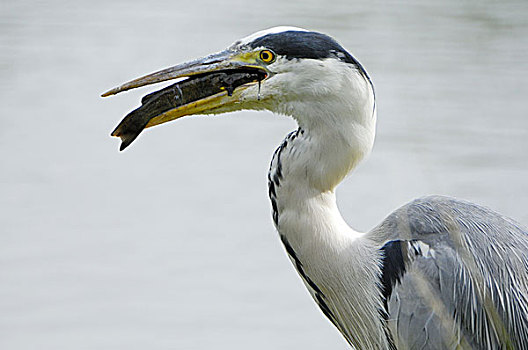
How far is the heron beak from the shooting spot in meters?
2.34

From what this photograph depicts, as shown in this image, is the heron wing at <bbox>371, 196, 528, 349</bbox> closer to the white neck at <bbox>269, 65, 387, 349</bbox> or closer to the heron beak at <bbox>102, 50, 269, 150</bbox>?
the white neck at <bbox>269, 65, 387, 349</bbox>

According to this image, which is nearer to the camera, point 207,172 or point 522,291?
point 522,291

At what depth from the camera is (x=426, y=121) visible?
620cm

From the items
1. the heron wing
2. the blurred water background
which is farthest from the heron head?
the blurred water background

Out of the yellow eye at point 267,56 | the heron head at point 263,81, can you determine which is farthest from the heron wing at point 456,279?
the yellow eye at point 267,56

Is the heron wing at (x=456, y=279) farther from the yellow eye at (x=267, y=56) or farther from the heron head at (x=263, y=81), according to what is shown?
the yellow eye at (x=267, y=56)

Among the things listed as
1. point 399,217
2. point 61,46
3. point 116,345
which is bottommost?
point 116,345

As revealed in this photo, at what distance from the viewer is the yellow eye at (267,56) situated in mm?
2324

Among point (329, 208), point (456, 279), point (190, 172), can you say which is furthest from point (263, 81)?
point (190, 172)

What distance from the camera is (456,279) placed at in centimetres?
221

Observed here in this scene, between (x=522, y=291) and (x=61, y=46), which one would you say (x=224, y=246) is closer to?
(x=522, y=291)

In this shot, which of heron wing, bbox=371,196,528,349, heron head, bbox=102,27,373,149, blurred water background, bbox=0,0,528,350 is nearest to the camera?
heron wing, bbox=371,196,528,349

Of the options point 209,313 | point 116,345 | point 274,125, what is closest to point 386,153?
point 274,125

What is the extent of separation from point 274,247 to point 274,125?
1537 mm
